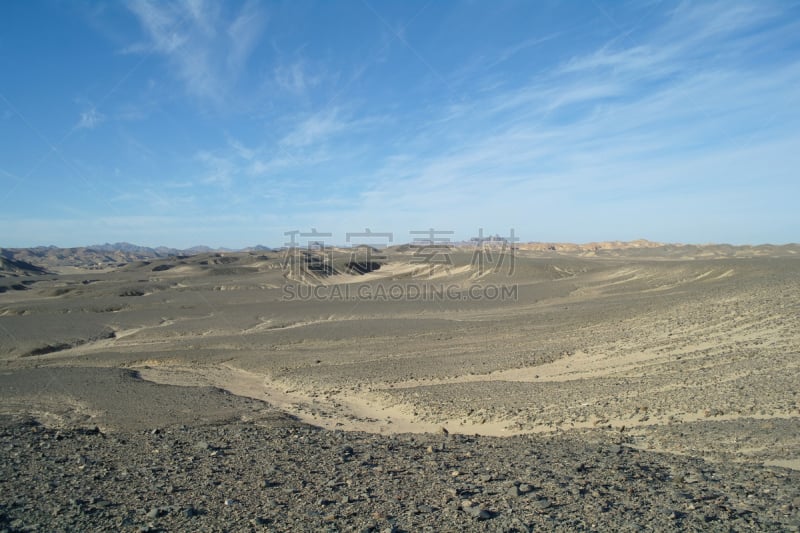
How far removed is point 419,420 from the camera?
1143 cm

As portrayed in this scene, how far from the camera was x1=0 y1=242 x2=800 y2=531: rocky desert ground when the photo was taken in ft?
17.7

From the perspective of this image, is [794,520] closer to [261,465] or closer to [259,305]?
[261,465]

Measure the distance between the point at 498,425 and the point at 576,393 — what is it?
2.76m

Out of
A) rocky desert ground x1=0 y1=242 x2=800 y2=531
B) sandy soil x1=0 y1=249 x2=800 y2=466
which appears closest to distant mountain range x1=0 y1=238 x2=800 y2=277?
sandy soil x1=0 y1=249 x2=800 y2=466

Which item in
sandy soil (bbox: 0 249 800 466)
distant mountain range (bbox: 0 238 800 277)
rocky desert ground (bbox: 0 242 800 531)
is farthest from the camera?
distant mountain range (bbox: 0 238 800 277)

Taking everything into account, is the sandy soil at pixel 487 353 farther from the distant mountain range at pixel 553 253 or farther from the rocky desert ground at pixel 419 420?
the distant mountain range at pixel 553 253

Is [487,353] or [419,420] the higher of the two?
[487,353]

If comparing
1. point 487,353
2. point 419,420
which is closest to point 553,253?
point 487,353

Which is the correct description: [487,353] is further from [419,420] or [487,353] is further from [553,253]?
[553,253]

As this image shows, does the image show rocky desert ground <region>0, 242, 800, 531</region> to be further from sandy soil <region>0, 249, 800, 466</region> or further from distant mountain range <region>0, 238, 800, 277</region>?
distant mountain range <region>0, 238, 800, 277</region>

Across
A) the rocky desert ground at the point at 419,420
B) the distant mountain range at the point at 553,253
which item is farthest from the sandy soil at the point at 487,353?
the distant mountain range at the point at 553,253

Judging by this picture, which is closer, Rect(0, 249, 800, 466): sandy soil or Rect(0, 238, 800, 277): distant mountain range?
Rect(0, 249, 800, 466): sandy soil

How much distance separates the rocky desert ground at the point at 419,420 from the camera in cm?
541

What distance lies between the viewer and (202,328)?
27719 millimetres
